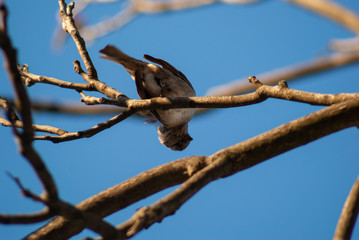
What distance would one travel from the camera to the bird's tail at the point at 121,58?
4.16 meters

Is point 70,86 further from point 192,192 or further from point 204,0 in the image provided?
point 204,0

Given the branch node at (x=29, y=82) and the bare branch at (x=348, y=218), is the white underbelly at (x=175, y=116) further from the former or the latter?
the bare branch at (x=348, y=218)

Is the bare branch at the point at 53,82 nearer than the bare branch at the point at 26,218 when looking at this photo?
No

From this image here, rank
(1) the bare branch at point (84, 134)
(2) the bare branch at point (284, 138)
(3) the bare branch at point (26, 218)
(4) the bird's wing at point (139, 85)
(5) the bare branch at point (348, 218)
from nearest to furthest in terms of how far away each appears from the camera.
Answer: (3) the bare branch at point (26, 218)
(2) the bare branch at point (284, 138)
(5) the bare branch at point (348, 218)
(1) the bare branch at point (84, 134)
(4) the bird's wing at point (139, 85)

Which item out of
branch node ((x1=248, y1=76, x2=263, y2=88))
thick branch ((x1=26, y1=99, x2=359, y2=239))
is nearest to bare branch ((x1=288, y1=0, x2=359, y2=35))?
branch node ((x1=248, y1=76, x2=263, y2=88))

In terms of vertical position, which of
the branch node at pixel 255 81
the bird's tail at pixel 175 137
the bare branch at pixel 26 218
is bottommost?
the bare branch at pixel 26 218

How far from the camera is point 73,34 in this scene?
400 centimetres

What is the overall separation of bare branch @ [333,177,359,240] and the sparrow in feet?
8.18

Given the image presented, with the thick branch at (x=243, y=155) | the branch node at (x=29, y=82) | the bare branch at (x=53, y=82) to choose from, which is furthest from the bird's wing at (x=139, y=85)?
the thick branch at (x=243, y=155)

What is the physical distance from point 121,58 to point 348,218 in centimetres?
279

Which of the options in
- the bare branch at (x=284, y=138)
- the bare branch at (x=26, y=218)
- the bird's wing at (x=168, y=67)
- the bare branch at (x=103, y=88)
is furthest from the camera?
the bird's wing at (x=168, y=67)

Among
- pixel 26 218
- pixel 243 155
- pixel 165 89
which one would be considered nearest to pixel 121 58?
pixel 165 89

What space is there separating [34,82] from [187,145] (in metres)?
2.40

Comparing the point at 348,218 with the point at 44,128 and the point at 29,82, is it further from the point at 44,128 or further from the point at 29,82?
the point at 29,82
